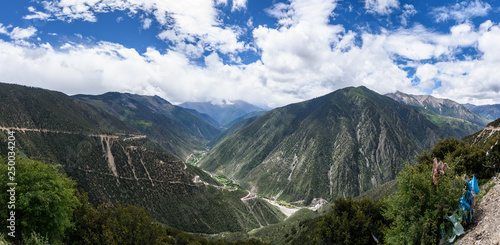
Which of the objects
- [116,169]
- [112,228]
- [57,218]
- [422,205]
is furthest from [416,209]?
[116,169]

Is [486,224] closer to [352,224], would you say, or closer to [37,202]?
[352,224]

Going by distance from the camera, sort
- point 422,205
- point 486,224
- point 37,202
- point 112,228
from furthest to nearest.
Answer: point 112,228, point 37,202, point 422,205, point 486,224

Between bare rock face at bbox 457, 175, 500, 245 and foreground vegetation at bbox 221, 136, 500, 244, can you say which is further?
foreground vegetation at bbox 221, 136, 500, 244

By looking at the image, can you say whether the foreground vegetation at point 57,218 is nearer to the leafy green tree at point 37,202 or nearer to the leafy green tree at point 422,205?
the leafy green tree at point 37,202

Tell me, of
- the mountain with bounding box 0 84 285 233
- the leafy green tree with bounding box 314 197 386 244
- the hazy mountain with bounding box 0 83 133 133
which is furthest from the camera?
the hazy mountain with bounding box 0 83 133 133

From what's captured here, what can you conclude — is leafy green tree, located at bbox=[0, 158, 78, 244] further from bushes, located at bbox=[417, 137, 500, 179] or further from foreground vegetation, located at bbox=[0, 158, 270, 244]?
bushes, located at bbox=[417, 137, 500, 179]

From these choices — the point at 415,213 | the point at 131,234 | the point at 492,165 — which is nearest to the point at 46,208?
the point at 131,234

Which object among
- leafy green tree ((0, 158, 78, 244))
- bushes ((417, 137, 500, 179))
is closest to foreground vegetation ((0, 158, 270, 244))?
leafy green tree ((0, 158, 78, 244))
